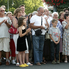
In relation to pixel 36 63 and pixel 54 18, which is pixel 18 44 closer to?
pixel 36 63

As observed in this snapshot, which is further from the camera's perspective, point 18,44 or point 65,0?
point 65,0

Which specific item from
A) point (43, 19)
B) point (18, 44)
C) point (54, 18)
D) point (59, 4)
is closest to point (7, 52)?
point (18, 44)

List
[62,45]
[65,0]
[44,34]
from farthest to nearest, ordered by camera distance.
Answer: [65,0] < [62,45] < [44,34]

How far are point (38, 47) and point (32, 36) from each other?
0.46 m

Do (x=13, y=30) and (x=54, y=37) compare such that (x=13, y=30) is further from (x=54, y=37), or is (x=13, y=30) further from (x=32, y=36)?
(x=54, y=37)

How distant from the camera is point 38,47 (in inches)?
271

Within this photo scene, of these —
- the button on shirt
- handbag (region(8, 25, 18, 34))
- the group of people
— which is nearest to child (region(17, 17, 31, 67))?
the group of people

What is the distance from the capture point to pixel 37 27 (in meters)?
6.82

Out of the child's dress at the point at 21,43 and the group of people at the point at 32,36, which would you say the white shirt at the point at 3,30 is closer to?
the group of people at the point at 32,36

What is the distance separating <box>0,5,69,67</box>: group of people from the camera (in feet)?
21.7

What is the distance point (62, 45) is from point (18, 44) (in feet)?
6.34

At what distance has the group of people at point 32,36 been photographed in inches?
261

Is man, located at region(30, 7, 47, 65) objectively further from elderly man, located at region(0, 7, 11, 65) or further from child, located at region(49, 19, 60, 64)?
elderly man, located at region(0, 7, 11, 65)

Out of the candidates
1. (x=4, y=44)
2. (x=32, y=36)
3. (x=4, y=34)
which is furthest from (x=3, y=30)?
(x=32, y=36)
